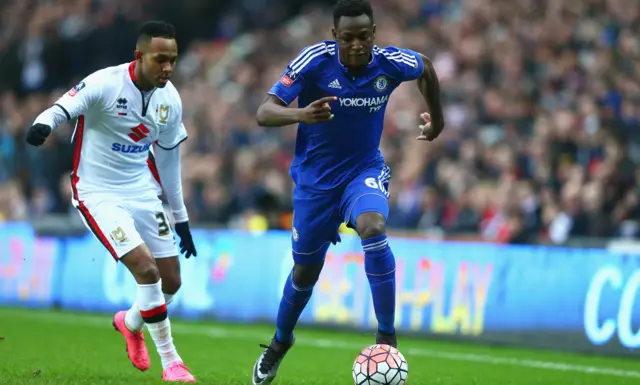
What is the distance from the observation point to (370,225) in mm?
7598

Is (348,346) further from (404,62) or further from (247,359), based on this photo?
(404,62)

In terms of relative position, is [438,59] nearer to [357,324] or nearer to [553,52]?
[553,52]

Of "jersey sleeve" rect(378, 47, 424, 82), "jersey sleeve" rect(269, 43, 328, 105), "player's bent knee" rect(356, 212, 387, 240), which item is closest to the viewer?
"player's bent knee" rect(356, 212, 387, 240)

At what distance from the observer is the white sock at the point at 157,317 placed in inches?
337

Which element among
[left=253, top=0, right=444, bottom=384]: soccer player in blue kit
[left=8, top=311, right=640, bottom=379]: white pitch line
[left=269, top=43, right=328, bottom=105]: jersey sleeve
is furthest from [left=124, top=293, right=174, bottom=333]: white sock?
[left=8, top=311, right=640, bottom=379]: white pitch line

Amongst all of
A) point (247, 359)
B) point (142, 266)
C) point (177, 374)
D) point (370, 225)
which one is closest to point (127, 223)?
point (142, 266)

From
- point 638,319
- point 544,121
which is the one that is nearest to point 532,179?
point 544,121

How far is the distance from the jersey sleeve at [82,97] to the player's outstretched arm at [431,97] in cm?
252

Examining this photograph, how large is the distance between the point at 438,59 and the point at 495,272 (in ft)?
19.8

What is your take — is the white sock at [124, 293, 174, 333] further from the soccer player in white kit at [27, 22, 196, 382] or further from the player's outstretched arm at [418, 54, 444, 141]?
the player's outstretched arm at [418, 54, 444, 141]

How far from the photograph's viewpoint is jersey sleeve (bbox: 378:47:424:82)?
8.08m

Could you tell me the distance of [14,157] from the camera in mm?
22109

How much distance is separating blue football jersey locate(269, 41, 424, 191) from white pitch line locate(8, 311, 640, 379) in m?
3.90

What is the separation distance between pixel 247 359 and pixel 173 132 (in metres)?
2.97
